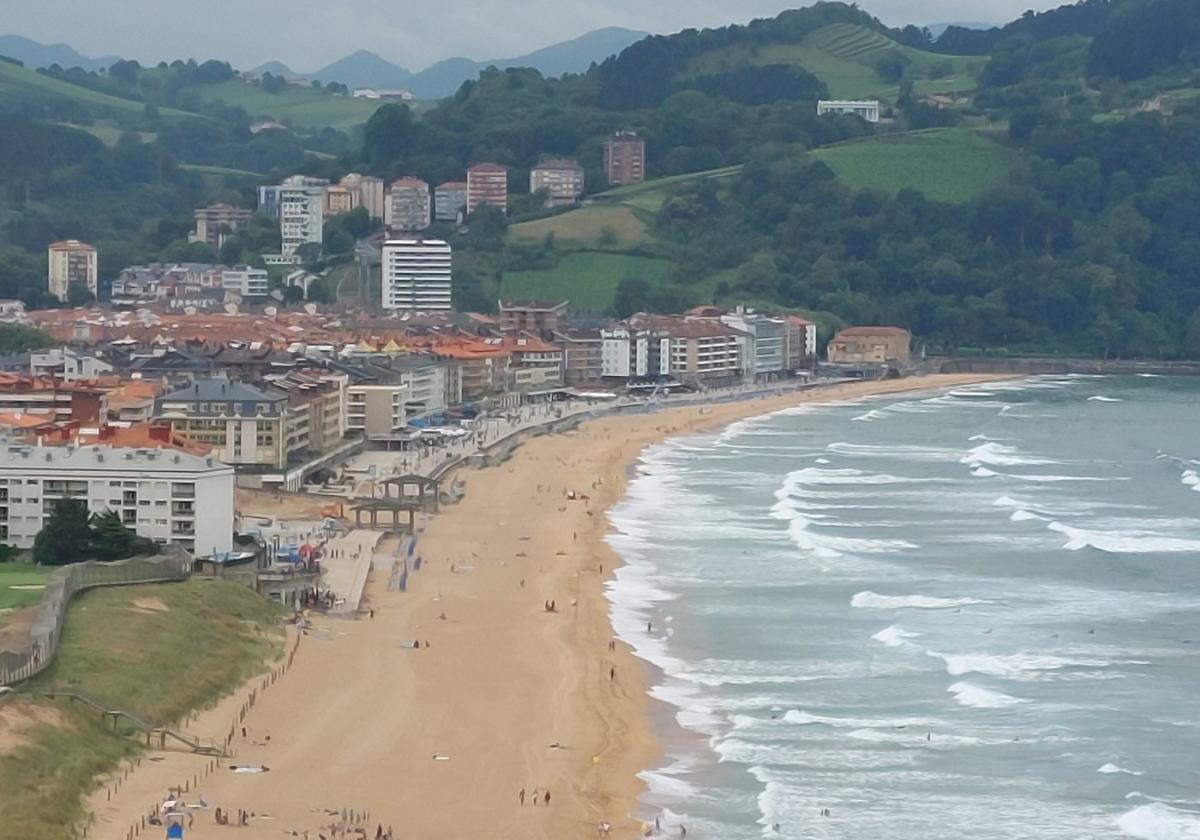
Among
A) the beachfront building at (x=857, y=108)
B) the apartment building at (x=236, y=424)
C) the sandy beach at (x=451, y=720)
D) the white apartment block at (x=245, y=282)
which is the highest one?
the beachfront building at (x=857, y=108)

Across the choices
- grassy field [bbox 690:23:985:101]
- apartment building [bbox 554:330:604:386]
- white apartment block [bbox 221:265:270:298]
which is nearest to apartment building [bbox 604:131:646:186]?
white apartment block [bbox 221:265:270:298]

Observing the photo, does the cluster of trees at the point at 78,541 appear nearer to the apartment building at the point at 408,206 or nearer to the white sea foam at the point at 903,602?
the white sea foam at the point at 903,602

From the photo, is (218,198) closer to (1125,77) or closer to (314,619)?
(1125,77)

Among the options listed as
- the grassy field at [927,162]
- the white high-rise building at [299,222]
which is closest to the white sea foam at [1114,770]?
the white high-rise building at [299,222]

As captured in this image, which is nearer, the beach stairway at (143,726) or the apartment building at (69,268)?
the beach stairway at (143,726)

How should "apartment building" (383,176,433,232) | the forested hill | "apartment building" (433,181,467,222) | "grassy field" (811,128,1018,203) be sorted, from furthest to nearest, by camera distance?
"grassy field" (811,128,1018,203)
"apartment building" (433,181,467,222)
"apartment building" (383,176,433,232)
the forested hill

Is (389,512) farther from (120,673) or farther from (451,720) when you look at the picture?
(120,673)

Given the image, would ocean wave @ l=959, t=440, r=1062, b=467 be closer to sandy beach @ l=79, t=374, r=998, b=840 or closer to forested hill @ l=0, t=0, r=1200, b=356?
sandy beach @ l=79, t=374, r=998, b=840
